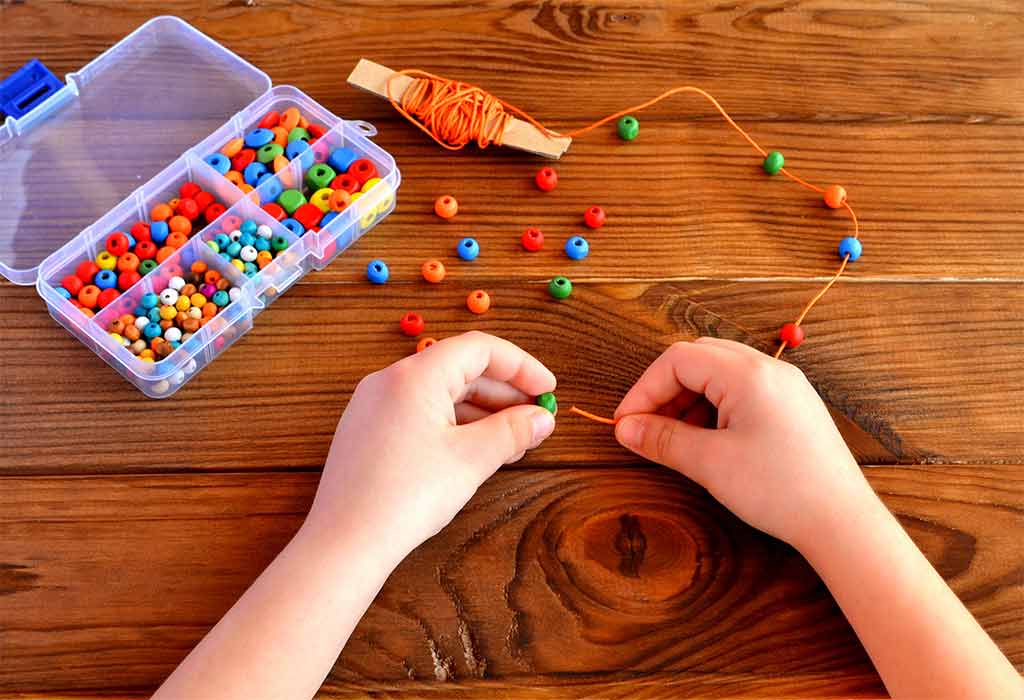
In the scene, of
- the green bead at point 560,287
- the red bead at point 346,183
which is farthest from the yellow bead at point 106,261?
the green bead at point 560,287

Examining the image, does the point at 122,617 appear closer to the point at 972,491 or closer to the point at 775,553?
the point at 775,553

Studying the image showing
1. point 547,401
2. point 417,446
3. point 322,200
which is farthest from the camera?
point 322,200

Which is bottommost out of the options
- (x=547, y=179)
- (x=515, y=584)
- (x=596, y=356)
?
(x=515, y=584)

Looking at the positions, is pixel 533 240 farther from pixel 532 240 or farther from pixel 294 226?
pixel 294 226

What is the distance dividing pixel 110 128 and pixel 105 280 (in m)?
0.21

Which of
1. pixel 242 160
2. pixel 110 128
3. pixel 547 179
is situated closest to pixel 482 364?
pixel 547 179

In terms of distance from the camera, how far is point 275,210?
101 cm

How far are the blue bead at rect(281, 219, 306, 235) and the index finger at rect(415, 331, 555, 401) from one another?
0.24 meters

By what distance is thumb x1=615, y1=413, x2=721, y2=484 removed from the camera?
845 millimetres

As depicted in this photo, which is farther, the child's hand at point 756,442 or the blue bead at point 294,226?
the blue bead at point 294,226

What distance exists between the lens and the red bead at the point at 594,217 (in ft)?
3.32

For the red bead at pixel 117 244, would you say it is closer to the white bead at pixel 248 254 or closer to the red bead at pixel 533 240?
Answer: the white bead at pixel 248 254

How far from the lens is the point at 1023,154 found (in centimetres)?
109

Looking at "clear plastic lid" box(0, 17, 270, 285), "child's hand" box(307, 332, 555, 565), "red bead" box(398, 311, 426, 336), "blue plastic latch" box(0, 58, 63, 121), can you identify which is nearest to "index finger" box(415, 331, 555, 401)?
"child's hand" box(307, 332, 555, 565)
